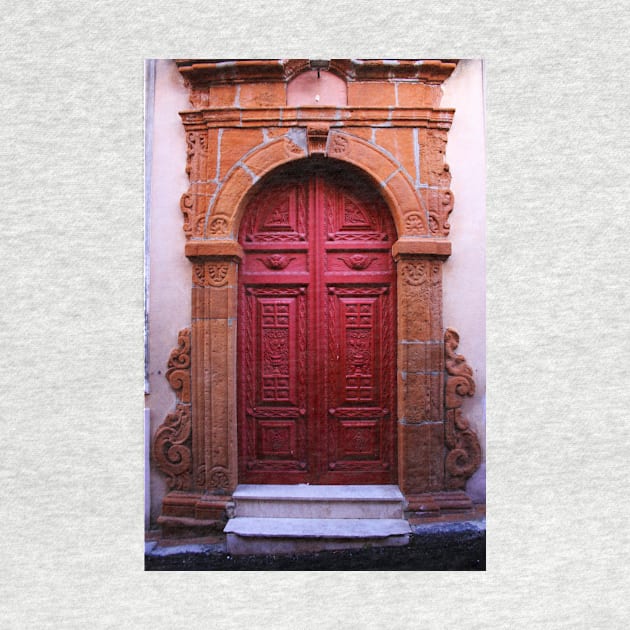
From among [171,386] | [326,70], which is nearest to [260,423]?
[171,386]

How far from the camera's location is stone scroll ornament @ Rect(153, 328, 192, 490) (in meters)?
2.57

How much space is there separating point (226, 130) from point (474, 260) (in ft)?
5.60

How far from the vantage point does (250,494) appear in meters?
2.56

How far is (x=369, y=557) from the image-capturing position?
7.65ft

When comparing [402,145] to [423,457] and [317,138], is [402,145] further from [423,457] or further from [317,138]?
[423,457]

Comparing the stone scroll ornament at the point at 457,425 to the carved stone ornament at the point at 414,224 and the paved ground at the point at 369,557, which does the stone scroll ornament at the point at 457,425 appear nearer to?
the paved ground at the point at 369,557

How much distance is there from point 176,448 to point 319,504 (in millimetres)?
928

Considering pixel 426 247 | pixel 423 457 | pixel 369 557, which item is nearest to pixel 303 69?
pixel 426 247

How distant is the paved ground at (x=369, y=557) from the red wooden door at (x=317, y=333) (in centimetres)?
42

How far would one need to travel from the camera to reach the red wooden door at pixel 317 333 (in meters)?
2.70

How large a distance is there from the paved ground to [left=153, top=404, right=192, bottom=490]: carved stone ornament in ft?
1.18

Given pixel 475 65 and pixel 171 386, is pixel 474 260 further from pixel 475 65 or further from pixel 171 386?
pixel 171 386

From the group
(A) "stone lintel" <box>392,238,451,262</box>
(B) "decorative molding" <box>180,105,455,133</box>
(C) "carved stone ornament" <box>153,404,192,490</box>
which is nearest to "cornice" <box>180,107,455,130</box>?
(B) "decorative molding" <box>180,105,455,133</box>

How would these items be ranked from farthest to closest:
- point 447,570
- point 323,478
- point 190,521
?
1. point 323,478
2. point 190,521
3. point 447,570
